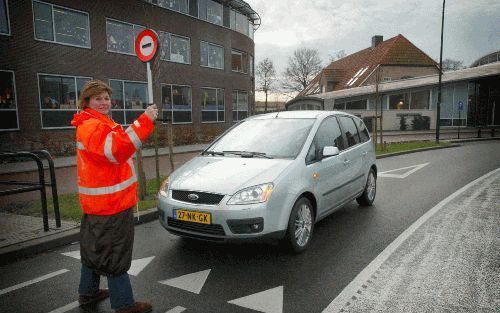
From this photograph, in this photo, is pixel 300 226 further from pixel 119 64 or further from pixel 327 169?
pixel 119 64

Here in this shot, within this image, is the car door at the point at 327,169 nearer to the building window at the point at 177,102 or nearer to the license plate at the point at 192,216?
the license plate at the point at 192,216

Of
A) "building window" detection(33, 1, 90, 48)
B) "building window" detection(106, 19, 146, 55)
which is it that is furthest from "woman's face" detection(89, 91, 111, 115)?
"building window" detection(106, 19, 146, 55)

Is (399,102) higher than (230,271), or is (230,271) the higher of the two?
(399,102)

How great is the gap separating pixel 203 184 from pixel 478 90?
124 feet

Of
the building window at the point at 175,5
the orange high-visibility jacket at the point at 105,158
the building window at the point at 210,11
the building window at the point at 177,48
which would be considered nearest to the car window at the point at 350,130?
the orange high-visibility jacket at the point at 105,158

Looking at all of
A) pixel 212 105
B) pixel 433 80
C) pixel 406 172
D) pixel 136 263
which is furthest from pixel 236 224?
pixel 433 80

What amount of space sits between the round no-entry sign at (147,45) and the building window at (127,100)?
1433 centimetres

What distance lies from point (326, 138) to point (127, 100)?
690 inches

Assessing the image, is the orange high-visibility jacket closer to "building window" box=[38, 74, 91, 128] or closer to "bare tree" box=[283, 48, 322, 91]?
"building window" box=[38, 74, 91, 128]

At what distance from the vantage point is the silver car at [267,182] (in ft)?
13.1

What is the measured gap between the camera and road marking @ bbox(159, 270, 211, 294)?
11.9 ft

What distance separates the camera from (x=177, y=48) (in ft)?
78.4

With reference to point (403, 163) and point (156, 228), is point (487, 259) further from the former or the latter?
point (403, 163)

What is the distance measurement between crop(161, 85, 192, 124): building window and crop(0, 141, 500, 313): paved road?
721 inches
